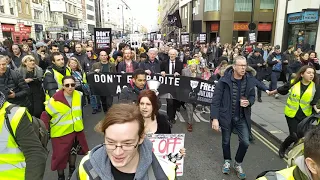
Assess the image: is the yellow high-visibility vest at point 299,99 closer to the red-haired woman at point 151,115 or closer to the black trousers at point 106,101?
the red-haired woman at point 151,115

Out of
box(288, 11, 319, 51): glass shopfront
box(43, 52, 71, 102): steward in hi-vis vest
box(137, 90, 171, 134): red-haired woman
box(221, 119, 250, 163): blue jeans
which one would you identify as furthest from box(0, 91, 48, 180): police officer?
box(288, 11, 319, 51): glass shopfront

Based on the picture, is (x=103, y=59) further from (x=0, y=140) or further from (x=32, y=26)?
(x=32, y=26)

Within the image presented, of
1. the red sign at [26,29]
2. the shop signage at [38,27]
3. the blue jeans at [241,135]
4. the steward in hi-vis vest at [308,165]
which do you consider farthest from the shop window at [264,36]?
the shop signage at [38,27]

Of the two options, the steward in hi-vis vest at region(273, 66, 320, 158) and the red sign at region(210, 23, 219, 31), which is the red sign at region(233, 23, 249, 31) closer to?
the red sign at region(210, 23, 219, 31)

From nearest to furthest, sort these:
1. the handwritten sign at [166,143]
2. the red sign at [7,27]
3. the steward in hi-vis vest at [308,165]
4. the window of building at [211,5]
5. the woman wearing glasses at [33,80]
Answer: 1. the steward in hi-vis vest at [308,165]
2. the handwritten sign at [166,143]
3. the woman wearing glasses at [33,80]
4. the window of building at [211,5]
5. the red sign at [7,27]

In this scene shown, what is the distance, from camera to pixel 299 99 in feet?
14.8

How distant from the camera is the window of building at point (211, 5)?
1159 inches

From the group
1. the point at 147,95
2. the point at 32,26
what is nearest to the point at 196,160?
the point at 147,95

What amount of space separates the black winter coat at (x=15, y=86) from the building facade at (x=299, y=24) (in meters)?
15.5

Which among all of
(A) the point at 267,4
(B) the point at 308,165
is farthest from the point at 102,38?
(A) the point at 267,4

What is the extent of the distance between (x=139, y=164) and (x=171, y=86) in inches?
215

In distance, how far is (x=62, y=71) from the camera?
5461 millimetres

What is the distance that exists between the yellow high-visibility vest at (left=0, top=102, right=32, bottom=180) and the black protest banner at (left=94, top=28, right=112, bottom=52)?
30.0ft

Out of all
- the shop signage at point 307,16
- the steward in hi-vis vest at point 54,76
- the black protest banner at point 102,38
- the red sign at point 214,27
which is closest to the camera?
the steward in hi-vis vest at point 54,76
